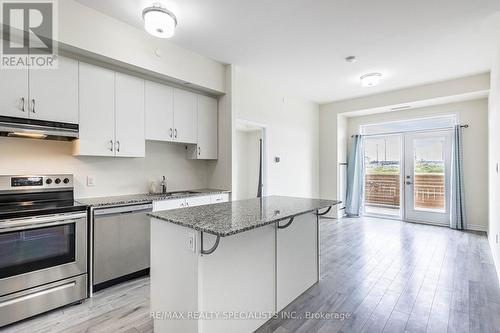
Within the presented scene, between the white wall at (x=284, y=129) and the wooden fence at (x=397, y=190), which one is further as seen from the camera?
the wooden fence at (x=397, y=190)

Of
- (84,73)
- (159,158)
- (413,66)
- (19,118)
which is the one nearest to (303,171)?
(413,66)

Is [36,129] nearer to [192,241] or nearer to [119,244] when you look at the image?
[119,244]

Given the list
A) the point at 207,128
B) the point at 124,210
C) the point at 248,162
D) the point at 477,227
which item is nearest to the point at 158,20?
the point at 207,128

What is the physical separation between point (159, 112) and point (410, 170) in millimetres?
5509

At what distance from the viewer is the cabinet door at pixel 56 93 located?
2365 mm

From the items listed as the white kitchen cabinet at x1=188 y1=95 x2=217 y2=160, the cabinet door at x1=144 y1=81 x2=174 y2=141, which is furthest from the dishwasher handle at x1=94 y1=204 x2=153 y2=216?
the white kitchen cabinet at x1=188 y1=95 x2=217 y2=160

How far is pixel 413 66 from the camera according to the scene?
4027mm

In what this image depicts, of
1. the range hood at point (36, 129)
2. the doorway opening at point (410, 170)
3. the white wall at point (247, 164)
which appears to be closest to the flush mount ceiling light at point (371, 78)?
the doorway opening at point (410, 170)

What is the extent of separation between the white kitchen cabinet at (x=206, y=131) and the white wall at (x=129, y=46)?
0.92 feet

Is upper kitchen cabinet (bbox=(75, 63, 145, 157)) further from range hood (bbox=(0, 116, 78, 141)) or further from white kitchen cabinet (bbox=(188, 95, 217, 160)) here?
white kitchen cabinet (bbox=(188, 95, 217, 160))

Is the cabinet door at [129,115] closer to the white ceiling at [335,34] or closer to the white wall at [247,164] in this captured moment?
the white ceiling at [335,34]

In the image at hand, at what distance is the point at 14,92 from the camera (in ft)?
7.38

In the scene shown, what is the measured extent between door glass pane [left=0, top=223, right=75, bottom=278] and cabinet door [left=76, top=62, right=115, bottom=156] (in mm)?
864

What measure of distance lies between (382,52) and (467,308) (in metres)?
3.14
